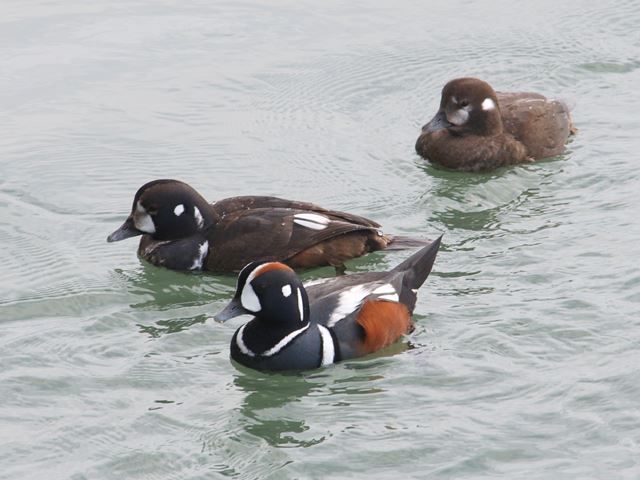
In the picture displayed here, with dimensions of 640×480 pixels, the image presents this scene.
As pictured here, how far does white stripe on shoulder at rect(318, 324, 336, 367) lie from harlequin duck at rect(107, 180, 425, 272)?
60.2 inches

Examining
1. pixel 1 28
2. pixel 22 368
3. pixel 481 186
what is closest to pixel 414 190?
pixel 481 186

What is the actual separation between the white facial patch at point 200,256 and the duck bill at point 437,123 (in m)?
3.18

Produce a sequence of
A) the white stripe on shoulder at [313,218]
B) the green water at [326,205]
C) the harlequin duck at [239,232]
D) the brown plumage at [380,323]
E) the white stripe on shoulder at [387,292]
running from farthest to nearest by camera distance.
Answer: the white stripe on shoulder at [313,218] < the harlequin duck at [239,232] < the white stripe on shoulder at [387,292] < the brown plumage at [380,323] < the green water at [326,205]

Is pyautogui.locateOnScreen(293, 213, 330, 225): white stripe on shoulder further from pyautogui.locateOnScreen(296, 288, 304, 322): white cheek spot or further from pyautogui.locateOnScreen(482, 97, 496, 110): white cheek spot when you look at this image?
pyautogui.locateOnScreen(482, 97, 496, 110): white cheek spot

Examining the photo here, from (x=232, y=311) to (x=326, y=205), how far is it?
9.90 feet

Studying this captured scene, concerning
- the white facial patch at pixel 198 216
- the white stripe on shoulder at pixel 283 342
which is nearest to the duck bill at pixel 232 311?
the white stripe on shoulder at pixel 283 342

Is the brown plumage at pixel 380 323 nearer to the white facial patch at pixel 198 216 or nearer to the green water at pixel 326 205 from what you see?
the green water at pixel 326 205

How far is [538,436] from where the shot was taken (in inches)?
336

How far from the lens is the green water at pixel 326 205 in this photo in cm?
866

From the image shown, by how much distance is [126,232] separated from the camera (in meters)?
11.6

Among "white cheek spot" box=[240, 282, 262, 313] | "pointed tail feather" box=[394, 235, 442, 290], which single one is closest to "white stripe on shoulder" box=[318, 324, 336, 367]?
"white cheek spot" box=[240, 282, 262, 313]

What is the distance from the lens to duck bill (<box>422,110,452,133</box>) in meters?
13.7

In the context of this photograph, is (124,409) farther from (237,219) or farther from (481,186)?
(481,186)

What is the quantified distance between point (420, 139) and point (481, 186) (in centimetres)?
94
